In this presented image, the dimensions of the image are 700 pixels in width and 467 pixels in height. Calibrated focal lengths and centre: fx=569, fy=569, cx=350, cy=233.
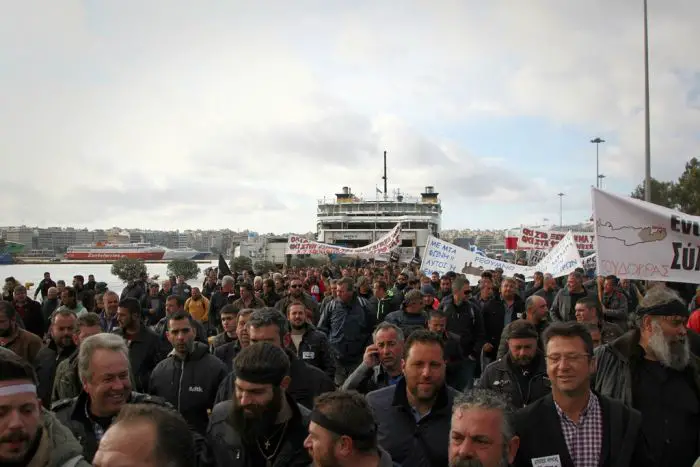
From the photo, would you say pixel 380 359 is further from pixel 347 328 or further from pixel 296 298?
pixel 296 298

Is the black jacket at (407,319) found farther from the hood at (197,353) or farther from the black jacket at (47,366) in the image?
the black jacket at (47,366)

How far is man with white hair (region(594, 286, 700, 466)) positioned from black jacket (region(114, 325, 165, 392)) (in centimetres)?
397

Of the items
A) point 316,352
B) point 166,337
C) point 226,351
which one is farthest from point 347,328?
point 166,337

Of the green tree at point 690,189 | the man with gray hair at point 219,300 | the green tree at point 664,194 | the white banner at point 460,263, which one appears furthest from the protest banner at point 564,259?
the green tree at point 664,194

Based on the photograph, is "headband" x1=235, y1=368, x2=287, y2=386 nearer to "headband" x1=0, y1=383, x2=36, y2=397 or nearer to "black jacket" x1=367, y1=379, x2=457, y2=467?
"black jacket" x1=367, y1=379, x2=457, y2=467

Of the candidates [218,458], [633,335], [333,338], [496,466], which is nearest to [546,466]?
[496,466]

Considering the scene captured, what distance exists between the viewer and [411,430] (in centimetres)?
325

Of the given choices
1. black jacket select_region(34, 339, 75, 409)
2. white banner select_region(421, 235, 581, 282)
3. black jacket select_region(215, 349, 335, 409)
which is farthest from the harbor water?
black jacket select_region(215, 349, 335, 409)

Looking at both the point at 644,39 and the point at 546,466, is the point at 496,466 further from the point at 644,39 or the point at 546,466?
the point at 644,39

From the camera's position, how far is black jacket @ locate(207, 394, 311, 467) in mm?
2795

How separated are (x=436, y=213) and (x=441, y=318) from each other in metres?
48.1

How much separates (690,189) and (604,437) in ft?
97.8

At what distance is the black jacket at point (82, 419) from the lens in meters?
3.11

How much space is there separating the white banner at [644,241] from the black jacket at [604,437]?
3.00m
